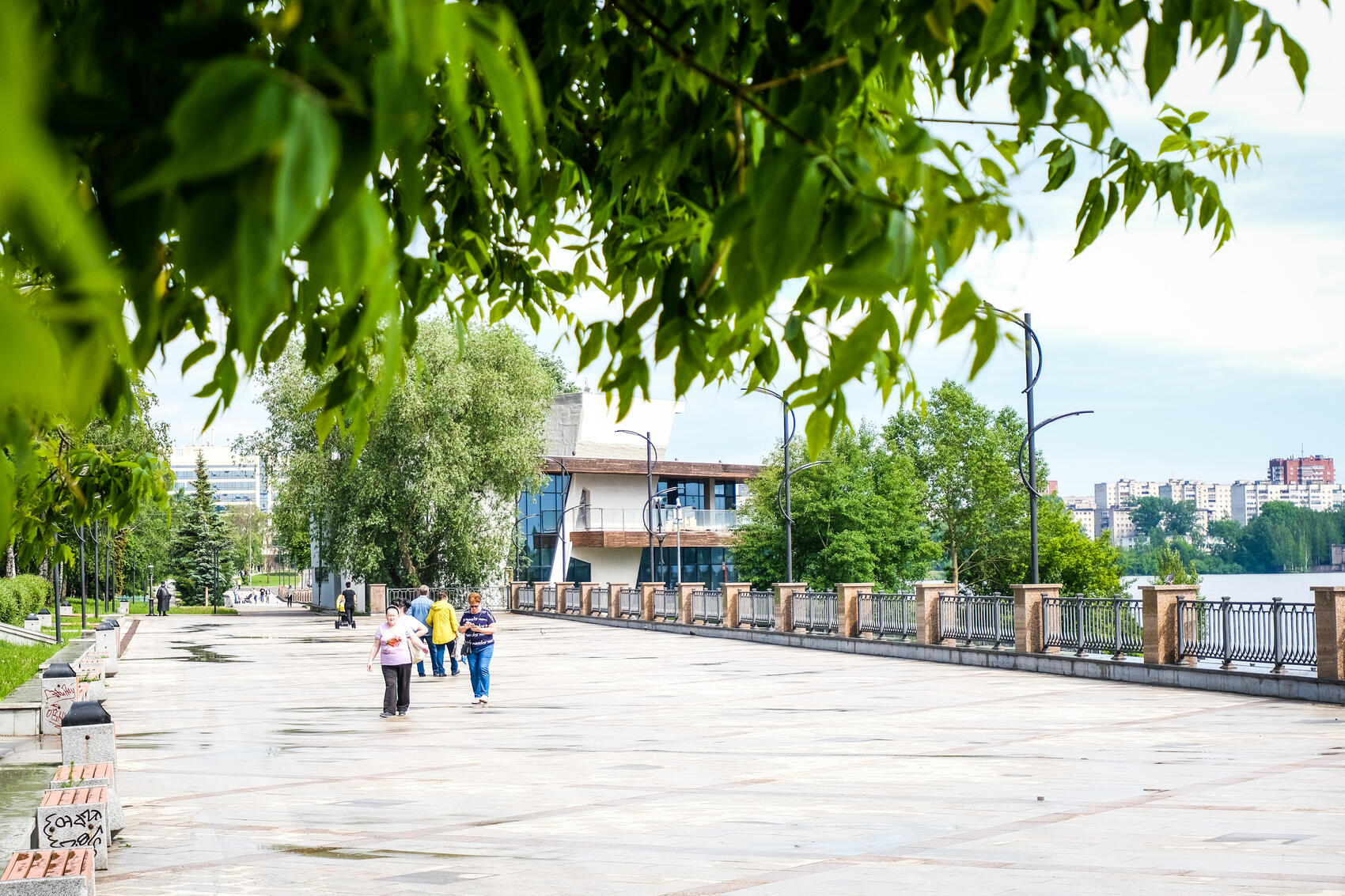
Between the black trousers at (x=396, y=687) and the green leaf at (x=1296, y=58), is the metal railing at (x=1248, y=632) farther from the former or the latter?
the green leaf at (x=1296, y=58)

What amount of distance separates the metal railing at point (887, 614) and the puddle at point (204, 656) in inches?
660

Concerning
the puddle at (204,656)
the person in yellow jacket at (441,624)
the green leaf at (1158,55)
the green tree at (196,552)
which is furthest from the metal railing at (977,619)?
the green tree at (196,552)

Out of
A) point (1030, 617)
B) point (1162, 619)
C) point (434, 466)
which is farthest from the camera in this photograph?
point (434, 466)

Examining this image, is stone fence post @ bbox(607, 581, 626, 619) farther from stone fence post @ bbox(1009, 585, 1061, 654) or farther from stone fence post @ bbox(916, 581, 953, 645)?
stone fence post @ bbox(1009, 585, 1061, 654)

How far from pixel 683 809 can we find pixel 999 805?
9.31ft

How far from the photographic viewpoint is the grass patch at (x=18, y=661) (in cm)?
2274

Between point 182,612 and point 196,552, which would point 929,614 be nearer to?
point 182,612

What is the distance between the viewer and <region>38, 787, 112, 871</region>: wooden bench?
28.6 ft

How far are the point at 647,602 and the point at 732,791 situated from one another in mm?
38889

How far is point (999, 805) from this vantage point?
1160cm

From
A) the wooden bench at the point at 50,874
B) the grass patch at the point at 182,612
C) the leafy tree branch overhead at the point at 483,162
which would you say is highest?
the leafy tree branch overhead at the point at 483,162

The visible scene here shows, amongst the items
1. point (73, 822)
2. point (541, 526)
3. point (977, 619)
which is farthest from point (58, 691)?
point (541, 526)

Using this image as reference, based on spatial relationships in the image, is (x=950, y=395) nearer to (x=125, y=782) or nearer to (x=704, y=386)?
(x=125, y=782)

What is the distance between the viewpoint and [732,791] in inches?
500
